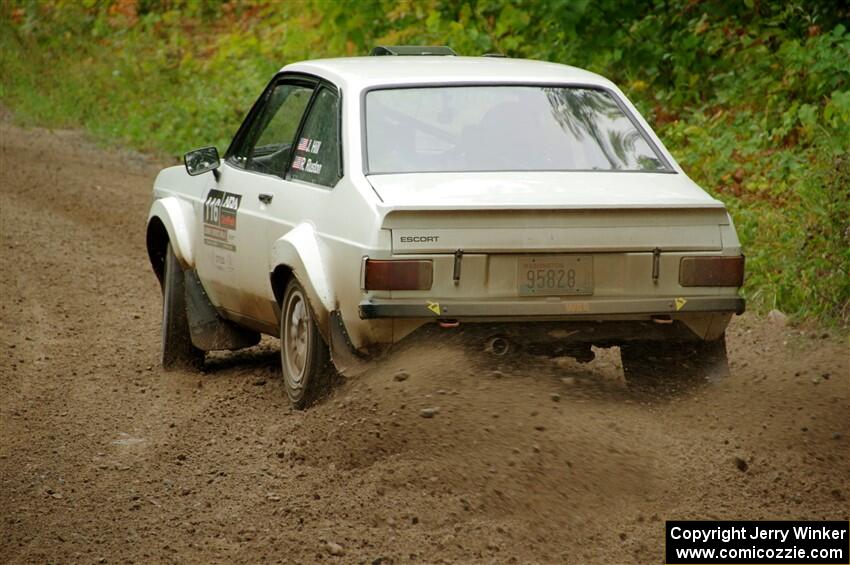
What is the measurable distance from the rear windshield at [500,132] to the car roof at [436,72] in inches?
2.0

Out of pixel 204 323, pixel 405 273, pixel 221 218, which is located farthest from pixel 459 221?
pixel 204 323

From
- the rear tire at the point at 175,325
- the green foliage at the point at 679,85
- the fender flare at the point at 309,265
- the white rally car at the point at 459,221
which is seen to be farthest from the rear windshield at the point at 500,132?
the green foliage at the point at 679,85

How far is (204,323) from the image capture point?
8047 millimetres

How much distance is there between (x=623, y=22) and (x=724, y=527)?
9.64 metres

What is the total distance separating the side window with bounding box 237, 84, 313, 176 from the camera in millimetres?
7297

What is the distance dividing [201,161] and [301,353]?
1.43m

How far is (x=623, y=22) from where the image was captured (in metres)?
13.9

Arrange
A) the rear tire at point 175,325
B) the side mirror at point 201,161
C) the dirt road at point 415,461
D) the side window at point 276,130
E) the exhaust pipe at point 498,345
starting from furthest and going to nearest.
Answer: the rear tire at point 175,325
the side mirror at point 201,161
the side window at point 276,130
the exhaust pipe at point 498,345
the dirt road at point 415,461

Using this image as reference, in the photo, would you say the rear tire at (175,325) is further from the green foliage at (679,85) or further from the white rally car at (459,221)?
the green foliage at (679,85)

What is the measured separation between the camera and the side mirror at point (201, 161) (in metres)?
7.61

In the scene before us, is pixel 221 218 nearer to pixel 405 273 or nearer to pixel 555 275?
pixel 405 273

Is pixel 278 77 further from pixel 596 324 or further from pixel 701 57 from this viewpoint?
pixel 701 57

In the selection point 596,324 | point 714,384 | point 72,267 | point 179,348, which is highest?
point 596,324

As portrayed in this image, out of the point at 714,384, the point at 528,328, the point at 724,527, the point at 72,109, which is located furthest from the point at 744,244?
the point at 72,109
